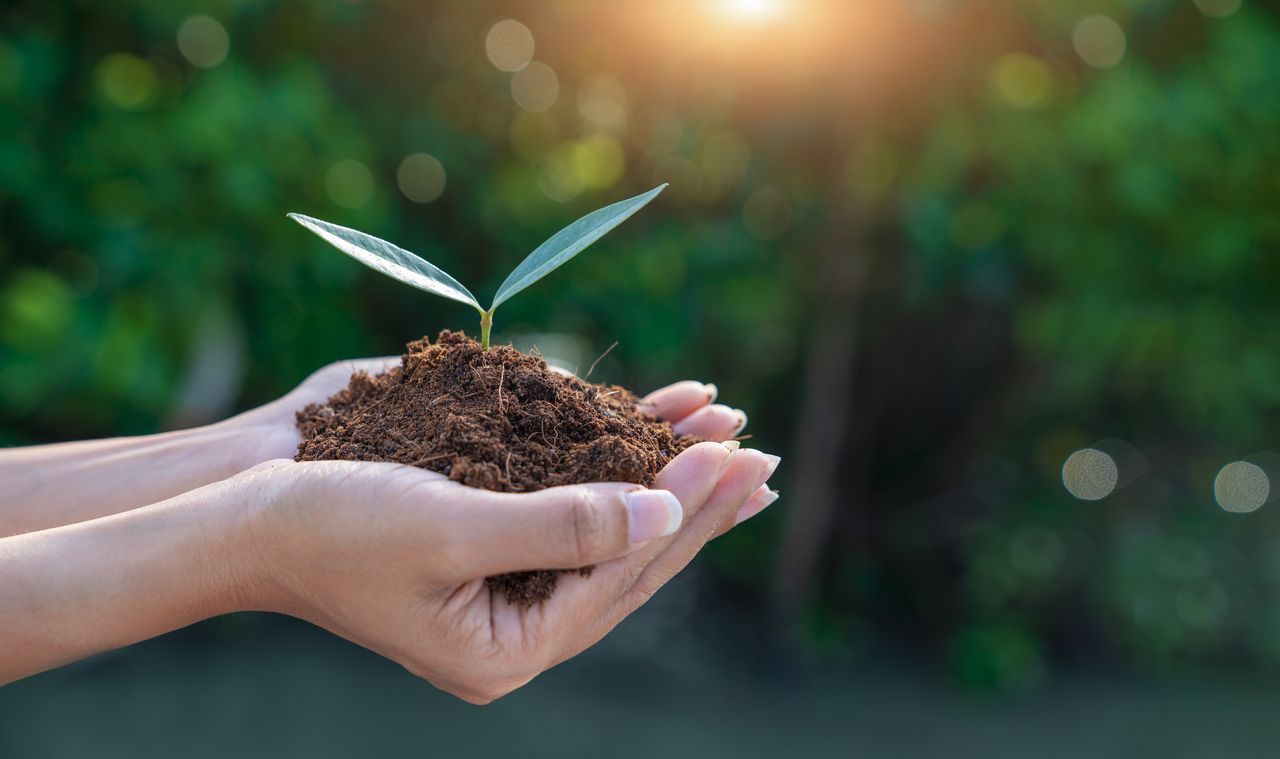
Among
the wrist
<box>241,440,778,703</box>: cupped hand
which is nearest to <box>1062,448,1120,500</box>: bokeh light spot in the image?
<box>241,440,778,703</box>: cupped hand

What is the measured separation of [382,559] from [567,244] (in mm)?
562

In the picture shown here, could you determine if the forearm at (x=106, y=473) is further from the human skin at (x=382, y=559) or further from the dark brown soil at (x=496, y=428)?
the human skin at (x=382, y=559)

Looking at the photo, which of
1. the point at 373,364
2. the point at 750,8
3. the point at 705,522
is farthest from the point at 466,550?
the point at 750,8

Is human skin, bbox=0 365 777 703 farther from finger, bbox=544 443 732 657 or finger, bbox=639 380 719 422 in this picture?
finger, bbox=639 380 719 422

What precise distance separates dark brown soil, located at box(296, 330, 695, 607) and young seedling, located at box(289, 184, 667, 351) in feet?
0.30

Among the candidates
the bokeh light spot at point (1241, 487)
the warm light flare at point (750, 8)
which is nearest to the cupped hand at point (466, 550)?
the warm light flare at point (750, 8)

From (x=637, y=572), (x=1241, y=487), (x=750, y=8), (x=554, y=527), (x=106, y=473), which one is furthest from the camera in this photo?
(x=1241, y=487)

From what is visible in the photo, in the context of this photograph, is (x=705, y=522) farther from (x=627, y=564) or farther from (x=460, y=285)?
(x=460, y=285)

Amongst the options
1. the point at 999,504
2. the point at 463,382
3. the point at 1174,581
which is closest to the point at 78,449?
the point at 463,382

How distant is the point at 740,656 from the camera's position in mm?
3820

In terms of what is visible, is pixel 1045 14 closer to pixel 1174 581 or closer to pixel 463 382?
pixel 1174 581

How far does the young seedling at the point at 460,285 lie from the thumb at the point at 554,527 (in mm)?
Result: 390

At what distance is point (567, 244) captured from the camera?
1477mm

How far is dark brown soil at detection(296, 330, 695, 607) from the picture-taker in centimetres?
126
